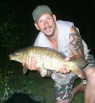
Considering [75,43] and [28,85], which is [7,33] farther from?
[75,43]

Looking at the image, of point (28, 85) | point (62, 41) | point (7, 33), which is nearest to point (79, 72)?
point (62, 41)

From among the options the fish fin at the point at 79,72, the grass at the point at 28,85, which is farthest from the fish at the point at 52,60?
the grass at the point at 28,85

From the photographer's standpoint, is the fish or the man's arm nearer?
the fish

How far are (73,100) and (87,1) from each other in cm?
771

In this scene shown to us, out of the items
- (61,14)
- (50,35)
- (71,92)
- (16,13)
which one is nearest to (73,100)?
(71,92)

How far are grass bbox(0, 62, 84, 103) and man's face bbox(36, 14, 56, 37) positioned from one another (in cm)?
163

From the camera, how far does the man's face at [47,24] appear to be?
10.4ft

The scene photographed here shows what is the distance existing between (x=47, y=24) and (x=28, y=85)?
207 centimetres

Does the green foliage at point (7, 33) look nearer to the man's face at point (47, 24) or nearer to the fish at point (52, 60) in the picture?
the man's face at point (47, 24)

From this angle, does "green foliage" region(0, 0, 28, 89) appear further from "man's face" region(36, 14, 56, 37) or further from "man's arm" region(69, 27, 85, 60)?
"man's arm" region(69, 27, 85, 60)

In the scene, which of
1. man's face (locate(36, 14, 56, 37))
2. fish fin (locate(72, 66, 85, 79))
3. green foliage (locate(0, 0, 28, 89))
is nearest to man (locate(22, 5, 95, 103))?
man's face (locate(36, 14, 56, 37))

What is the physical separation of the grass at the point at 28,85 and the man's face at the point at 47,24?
1.63m

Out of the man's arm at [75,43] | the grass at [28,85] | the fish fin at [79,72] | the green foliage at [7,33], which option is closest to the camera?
the fish fin at [79,72]

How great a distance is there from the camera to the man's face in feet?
10.4
